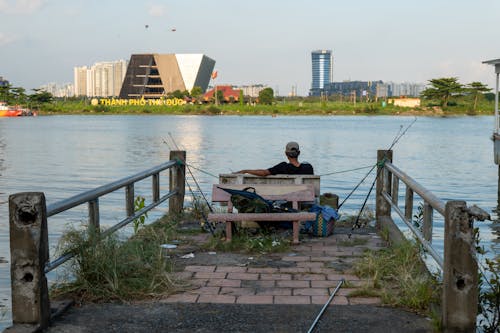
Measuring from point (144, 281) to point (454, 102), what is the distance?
6551 inches

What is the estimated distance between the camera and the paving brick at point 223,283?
6359 mm

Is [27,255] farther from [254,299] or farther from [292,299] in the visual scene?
[292,299]

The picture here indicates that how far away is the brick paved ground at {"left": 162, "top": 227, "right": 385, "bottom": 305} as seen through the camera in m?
5.90

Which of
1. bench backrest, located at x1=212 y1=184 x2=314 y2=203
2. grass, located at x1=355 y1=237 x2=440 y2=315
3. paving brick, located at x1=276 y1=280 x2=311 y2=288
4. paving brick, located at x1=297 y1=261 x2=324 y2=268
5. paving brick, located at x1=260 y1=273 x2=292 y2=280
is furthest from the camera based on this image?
bench backrest, located at x1=212 y1=184 x2=314 y2=203

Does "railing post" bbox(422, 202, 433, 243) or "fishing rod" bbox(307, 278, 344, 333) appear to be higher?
"railing post" bbox(422, 202, 433, 243)

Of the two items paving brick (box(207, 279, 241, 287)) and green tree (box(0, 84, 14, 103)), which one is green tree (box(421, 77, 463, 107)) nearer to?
green tree (box(0, 84, 14, 103))

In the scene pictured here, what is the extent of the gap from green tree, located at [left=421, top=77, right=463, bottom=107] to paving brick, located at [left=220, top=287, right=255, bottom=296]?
526ft

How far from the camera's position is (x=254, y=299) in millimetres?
5875

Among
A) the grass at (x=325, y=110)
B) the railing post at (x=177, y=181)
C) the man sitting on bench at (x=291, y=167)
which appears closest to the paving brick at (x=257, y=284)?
the man sitting on bench at (x=291, y=167)

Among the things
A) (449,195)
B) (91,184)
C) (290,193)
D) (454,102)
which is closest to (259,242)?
(290,193)

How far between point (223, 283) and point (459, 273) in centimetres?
229

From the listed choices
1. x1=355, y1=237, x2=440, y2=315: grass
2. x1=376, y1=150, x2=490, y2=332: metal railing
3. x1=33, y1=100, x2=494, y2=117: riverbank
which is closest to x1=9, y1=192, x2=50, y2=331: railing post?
x1=355, y1=237, x2=440, y2=315: grass

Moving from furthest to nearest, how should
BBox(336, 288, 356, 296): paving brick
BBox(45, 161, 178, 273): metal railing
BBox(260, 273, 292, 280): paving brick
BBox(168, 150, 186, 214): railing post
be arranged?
BBox(168, 150, 186, 214): railing post
BBox(260, 273, 292, 280): paving brick
BBox(336, 288, 356, 296): paving brick
BBox(45, 161, 178, 273): metal railing

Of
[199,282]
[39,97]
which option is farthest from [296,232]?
[39,97]
